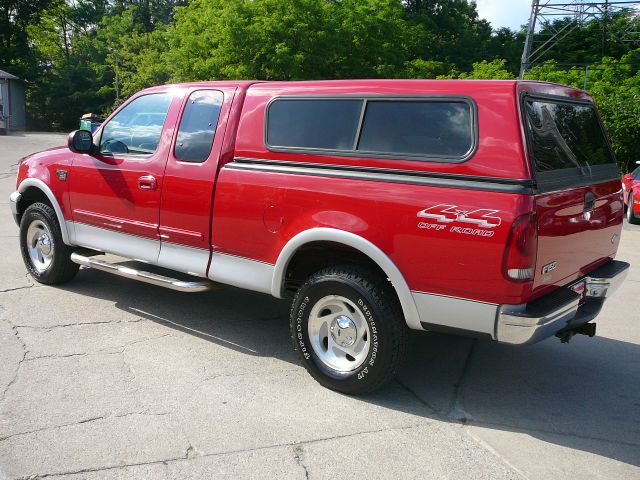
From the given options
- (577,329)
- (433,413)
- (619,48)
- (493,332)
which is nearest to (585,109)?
(577,329)

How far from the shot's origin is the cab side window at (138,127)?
5.11m

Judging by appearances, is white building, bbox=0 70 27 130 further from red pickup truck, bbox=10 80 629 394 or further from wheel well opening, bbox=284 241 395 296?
wheel well opening, bbox=284 241 395 296

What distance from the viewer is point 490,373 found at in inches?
180

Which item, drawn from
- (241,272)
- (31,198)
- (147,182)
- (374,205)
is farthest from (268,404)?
(31,198)

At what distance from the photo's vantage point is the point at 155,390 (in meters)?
4.02

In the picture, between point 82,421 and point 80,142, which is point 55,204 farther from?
point 82,421

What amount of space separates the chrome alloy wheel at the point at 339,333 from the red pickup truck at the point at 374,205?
0.01 m

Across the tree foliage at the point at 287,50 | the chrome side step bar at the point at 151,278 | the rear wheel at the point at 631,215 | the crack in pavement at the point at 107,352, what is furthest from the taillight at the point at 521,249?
the tree foliage at the point at 287,50

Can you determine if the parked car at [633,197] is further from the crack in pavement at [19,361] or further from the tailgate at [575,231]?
the crack in pavement at [19,361]

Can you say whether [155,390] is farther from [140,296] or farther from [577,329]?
[577,329]

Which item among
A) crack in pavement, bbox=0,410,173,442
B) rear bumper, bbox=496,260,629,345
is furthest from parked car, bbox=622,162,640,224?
crack in pavement, bbox=0,410,173,442

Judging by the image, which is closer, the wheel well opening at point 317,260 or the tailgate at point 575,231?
the tailgate at point 575,231

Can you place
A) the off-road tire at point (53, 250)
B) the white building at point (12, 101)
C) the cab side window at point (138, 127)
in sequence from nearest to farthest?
1. the cab side window at point (138, 127)
2. the off-road tire at point (53, 250)
3. the white building at point (12, 101)

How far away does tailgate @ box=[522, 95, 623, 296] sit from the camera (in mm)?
3463
